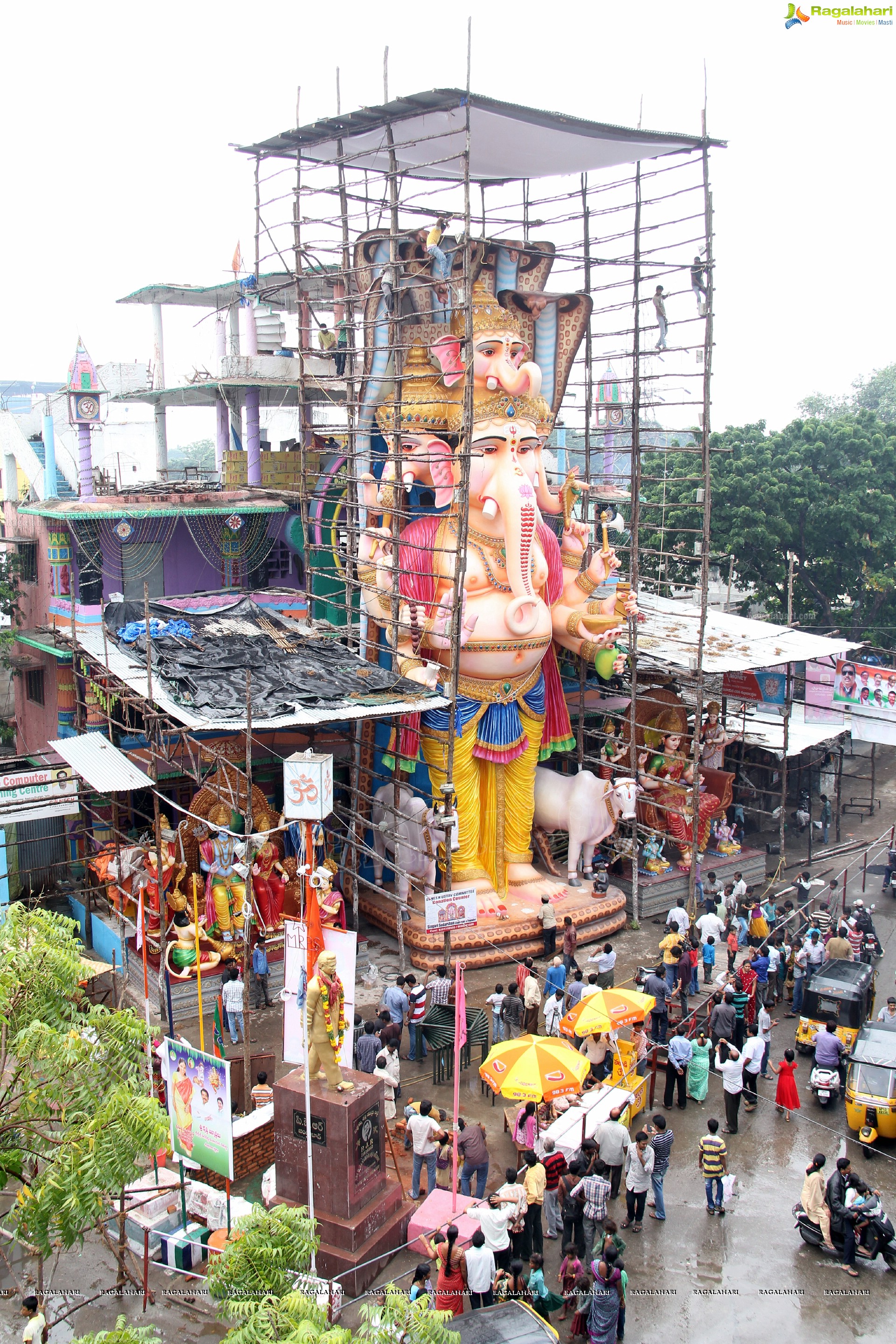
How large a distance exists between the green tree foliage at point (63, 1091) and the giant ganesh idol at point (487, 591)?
808cm

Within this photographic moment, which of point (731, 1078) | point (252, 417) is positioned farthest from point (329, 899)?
point (252, 417)

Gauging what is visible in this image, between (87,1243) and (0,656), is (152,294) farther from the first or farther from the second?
(87,1243)

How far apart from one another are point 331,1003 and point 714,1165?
380 centimetres

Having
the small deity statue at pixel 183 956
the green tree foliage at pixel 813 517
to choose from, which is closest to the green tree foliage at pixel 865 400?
the green tree foliage at pixel 813 517

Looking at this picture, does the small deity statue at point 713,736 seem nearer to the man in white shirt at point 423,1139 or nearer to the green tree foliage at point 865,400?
the man in white shirt at point 423,1139

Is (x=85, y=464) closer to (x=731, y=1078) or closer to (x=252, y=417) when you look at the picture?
(x=252, y=417)

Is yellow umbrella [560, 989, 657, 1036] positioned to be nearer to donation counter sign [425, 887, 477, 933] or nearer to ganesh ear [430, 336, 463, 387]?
donation counter sign [425, 887, 477, 933]

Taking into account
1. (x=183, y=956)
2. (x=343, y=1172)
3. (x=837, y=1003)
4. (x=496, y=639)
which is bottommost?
(x=837, y=1003)

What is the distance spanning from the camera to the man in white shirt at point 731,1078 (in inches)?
478

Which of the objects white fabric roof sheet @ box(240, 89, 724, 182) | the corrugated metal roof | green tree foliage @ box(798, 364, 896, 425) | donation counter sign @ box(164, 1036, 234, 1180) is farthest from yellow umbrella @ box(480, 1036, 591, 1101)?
green tree foliage @ box(798, 364, 896, 425)

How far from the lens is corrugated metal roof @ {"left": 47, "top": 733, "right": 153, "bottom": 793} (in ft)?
47.4

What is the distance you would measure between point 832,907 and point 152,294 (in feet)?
60.7

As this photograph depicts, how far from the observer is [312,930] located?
10312mm

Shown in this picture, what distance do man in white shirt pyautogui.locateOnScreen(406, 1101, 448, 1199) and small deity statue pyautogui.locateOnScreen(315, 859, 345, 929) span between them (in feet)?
6.10
